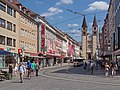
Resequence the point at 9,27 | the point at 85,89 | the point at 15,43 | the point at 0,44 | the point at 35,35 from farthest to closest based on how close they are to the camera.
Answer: the point at 35,35 → the point at 15,43 → the point at 9,27 → the point at 0,44 → the point at 85,89

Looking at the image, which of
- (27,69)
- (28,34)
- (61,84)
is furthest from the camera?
(28,34)

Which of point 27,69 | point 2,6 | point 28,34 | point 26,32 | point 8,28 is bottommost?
point 27,69

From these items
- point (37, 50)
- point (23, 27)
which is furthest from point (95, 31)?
point (23, 27)

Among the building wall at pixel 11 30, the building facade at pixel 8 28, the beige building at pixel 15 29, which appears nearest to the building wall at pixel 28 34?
the beige building at pixel 15 29

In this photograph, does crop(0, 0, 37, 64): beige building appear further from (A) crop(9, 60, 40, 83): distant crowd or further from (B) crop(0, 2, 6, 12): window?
(A) crop(9, 60, 40, 83): distant crowd

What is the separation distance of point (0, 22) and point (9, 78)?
76.7 ft

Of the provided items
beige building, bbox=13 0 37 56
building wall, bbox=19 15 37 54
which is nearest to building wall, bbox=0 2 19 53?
beige building, bbox=13 0 37 56

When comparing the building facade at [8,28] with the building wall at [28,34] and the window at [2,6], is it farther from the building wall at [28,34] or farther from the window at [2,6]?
the building wall at [28,34]

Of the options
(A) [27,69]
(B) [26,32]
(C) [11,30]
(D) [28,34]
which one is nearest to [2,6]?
(C) [11,30]

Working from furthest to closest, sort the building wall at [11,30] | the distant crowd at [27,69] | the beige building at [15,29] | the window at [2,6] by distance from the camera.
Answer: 1. the beige building at [15,29]
2. the building wall at [11,30]
3. the window at [2,6]
4. the distant crowd at [27,69]

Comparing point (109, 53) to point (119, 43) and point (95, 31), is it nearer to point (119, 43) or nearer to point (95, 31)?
point (119, 43)

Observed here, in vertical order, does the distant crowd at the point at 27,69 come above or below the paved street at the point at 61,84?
above

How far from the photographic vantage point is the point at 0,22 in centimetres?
4800

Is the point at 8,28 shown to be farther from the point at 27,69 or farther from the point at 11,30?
the point at 27,69
